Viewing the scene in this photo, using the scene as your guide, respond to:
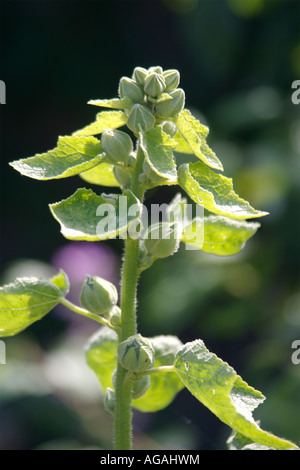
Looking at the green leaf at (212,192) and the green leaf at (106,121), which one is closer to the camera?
the green leaf at (212,192)

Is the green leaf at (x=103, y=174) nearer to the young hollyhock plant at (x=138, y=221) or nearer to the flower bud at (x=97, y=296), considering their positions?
the young hollyhock plant at (x=138, y=221)

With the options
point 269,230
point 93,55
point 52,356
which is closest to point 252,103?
point 269,230

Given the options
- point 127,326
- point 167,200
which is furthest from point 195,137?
point 167,200

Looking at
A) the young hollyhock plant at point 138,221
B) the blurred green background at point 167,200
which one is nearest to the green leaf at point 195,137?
the young hollyhock plant at point 138,221

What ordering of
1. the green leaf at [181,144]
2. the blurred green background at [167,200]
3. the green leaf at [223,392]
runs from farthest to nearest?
1. the blurred green background at [167,200]
2. the green leaf at [181,144]
3. the green leaf at [223,392]

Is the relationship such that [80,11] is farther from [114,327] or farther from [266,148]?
[114,327]

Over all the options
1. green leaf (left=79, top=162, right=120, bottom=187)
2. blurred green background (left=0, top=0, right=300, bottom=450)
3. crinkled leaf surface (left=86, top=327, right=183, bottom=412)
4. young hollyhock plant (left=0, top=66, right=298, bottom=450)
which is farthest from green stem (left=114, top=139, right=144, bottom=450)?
blurred green background (left=0, top=0, right=300, bottom=450)

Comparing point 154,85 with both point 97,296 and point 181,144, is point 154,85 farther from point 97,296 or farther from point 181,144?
point 97,296
